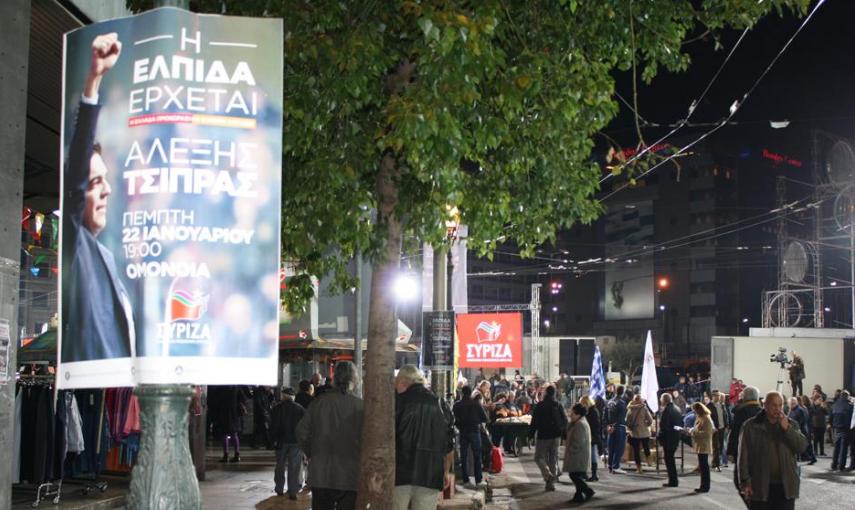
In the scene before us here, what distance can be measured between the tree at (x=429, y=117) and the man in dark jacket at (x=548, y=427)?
747 centimetres

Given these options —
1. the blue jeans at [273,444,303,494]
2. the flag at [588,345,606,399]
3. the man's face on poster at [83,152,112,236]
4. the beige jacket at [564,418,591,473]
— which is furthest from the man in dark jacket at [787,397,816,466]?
the man's face on poster at [83,152,112,236]

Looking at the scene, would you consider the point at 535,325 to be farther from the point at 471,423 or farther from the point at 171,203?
the point at 171,203

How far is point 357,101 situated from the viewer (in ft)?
28.7

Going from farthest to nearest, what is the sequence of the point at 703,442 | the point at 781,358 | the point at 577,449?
1. the point at 781,358
2. the point at 703,442
3. the point at 577,449

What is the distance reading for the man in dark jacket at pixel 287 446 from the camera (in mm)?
14484

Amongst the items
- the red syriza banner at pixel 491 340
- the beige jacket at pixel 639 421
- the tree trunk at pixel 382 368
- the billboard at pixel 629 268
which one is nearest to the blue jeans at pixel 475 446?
the red syriza banner at pixel 491 340

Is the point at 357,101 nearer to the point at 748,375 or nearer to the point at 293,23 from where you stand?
the point at 293,23

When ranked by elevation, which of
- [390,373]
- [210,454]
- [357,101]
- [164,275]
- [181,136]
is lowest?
[210,454]

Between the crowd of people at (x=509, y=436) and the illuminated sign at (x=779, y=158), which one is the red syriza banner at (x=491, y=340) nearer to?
the crowd of people at (x=509, y=436)

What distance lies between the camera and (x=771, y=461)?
9609mm

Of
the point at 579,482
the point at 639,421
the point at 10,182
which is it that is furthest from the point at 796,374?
the point at 10,182

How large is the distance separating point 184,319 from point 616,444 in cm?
2048

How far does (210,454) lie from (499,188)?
14833 millimetres

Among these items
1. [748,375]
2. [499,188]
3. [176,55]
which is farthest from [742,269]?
[176,55]
